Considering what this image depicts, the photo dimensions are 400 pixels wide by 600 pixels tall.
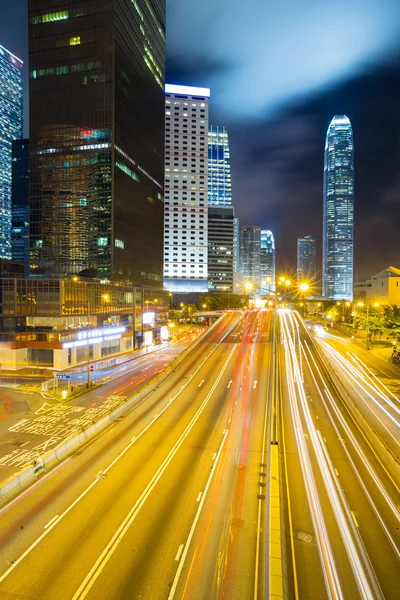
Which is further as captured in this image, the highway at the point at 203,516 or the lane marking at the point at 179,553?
the lane marking at the point at 179,553

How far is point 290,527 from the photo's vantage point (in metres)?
14.7

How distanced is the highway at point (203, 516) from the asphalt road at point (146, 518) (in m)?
0.05

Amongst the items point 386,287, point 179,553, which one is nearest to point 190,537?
point 179,553

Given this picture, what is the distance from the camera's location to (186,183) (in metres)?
185

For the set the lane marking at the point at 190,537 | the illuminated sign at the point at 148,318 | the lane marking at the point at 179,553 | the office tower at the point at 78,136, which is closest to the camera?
the lane marking at the point at 190,537

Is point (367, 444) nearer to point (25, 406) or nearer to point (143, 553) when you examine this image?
point (143, 553)

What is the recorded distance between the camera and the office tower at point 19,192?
176 meters

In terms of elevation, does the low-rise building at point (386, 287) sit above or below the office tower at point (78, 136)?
below

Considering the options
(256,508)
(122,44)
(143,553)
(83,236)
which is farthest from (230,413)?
(122,44)

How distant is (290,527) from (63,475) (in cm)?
1172

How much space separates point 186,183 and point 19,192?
296ft

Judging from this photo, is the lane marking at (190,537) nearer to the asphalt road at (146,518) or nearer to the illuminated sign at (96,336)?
the asphalt road at (146,518)

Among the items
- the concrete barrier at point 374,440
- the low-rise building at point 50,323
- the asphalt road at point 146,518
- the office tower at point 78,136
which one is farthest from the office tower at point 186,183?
the asphalt road at point 146,518

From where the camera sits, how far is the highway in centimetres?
1177
